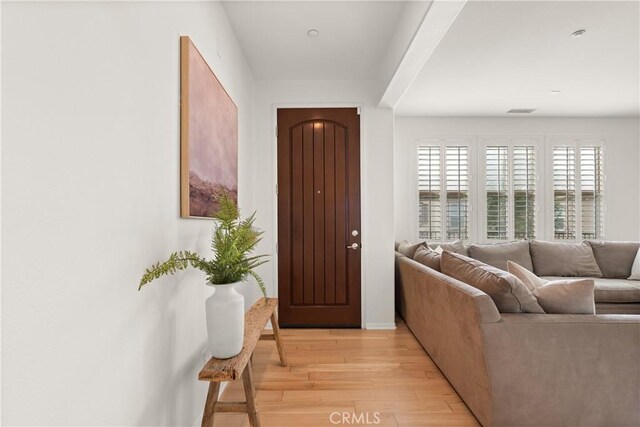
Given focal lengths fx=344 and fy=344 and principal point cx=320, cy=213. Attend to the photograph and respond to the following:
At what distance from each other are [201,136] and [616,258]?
15.4 ft

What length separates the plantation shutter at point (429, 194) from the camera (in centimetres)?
498

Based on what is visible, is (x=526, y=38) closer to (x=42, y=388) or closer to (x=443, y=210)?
(x=443, y=210)

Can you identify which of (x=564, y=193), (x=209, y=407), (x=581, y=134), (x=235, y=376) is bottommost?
(x=209, y=407)

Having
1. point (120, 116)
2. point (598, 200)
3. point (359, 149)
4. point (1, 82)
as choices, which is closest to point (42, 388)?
point (1, 82)

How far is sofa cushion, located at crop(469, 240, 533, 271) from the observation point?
3988mm

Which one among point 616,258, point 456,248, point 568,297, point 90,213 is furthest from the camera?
point 456,248

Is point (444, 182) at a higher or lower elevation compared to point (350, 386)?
higher

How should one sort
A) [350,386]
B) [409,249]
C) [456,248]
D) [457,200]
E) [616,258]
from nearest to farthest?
[350,386]
[409,249]
[616,258]
[456,248]
[457,200]

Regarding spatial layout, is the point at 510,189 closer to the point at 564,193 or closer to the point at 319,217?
the point at 564,193

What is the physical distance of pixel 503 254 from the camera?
4031 mm

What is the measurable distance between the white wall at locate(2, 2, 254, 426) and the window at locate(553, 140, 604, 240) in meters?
5.32

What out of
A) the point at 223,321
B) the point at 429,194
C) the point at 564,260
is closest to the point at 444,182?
the point at 429,194

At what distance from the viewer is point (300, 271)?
362 centimetres

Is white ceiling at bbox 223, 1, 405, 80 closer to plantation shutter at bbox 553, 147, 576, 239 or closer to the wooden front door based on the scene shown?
the wooden front door
